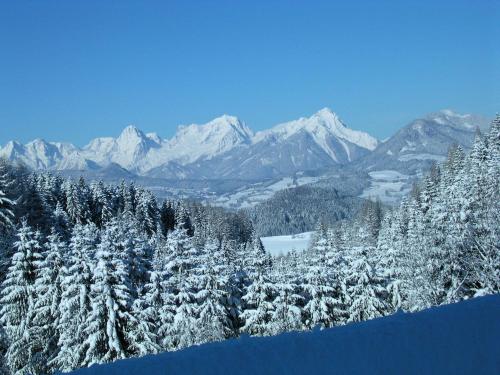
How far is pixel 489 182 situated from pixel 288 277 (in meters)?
13.4

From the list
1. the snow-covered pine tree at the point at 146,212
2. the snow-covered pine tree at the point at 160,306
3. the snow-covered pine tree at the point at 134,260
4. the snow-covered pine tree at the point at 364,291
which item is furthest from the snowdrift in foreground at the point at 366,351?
the snow-covered pine tree at the point at 146,212

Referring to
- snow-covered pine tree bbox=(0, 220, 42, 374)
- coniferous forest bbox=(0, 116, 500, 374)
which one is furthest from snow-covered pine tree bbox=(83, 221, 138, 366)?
snow-covered pine tree bbox=(0, 220, 42, 374)

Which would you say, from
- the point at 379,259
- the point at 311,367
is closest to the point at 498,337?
the point at 311,367

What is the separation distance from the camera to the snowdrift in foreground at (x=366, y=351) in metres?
6.98

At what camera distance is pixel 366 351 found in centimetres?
758

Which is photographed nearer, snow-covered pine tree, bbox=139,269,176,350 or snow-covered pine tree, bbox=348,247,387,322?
snow-covered pine tree, bbox=139,269,176,350

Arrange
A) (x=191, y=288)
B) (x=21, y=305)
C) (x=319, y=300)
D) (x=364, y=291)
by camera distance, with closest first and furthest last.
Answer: (x=21, y=305)
(x=191, y=288)
(x=319, y=300)
(x=364, y=291)

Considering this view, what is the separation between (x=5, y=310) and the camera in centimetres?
2514

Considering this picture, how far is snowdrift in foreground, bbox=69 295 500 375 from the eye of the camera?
698 centimetres

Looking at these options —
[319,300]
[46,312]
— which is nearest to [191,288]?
[319,300]

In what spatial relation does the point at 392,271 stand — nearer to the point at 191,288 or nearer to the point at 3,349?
the point at 191,288

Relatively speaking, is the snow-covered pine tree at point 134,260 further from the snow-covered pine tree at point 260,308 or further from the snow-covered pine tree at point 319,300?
the snow-covered pine tree at point 319,300

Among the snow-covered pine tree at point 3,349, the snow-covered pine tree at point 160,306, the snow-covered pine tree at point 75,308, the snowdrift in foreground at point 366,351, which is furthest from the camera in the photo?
the snow-covered pine tree at point 160,306

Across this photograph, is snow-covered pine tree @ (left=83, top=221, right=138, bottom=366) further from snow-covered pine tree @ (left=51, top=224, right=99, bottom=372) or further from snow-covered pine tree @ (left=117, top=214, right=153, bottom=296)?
snow-covered pine tree @ (left=117, top=214, right=153, bottom=296)
